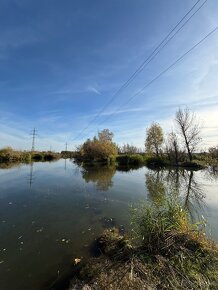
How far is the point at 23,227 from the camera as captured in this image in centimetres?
720

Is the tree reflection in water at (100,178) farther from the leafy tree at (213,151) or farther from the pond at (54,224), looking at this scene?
the leafy tree at (213,151)

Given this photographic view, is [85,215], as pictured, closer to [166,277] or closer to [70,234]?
[70,234]

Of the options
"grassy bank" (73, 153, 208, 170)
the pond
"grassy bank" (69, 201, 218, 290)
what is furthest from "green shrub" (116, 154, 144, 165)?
"grassy bank" (69, 201, 218, 290)

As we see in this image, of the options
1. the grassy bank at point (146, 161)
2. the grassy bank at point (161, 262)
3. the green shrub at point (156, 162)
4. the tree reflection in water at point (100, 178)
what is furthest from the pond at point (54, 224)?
the green shrub at point (156, 162)

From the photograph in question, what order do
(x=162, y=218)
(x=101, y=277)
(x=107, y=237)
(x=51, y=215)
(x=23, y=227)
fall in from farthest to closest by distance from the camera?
1. (x=51, y=215)
2. (x=23, y=227)
3. (x=107, y=237)
4. (x=162, y=218)
5. (x=101, y=277)

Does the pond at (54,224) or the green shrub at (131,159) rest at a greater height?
the green shrub at (131,159)

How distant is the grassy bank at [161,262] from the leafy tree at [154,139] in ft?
145

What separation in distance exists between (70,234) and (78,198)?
499 cm

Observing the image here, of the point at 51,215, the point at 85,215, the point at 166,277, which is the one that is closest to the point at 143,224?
the point at 166,277

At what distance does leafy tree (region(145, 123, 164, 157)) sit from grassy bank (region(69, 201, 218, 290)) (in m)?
44.2

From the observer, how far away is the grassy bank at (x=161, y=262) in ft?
11.4

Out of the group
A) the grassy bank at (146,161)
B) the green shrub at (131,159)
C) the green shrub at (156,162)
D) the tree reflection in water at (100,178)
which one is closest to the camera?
the tree reflection in water at (100,178)

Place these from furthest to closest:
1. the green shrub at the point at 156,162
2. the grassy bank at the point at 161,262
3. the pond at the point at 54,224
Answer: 1. the green shrub at the point at 156,162
2. the pond at the point at 54,224
3. the grassy bank at the point at 161,262

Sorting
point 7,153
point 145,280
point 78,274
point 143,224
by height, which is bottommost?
point 78,274
